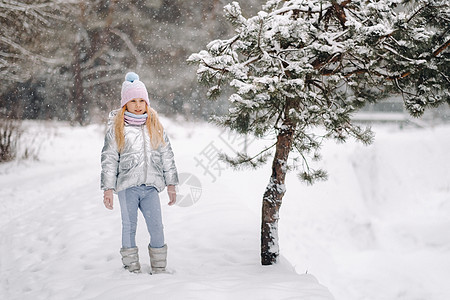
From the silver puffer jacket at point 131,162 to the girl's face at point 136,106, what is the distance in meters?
0.13

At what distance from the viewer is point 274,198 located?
3.58 metres

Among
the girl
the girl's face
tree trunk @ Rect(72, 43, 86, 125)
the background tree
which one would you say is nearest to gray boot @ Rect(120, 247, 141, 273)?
the girl

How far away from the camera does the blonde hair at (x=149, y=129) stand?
3.09 metres

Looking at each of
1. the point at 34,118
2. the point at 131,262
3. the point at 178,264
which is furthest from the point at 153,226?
the point at 34,118

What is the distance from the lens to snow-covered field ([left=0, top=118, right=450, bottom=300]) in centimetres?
309

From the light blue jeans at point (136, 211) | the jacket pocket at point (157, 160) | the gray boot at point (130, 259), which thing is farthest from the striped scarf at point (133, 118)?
the gray boot at point (130, 259)

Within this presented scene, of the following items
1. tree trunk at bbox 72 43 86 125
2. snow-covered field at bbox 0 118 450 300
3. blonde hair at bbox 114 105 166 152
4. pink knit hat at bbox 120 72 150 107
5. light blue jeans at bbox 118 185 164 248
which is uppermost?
tree trunk at bbox 72 43 86 125

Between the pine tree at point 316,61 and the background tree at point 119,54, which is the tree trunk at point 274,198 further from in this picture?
the background tree at point 119,54

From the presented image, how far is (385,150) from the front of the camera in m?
9.51

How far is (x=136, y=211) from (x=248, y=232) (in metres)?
1.71

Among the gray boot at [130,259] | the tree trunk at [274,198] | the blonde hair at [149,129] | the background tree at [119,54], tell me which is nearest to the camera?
the blonde hair at [149,129]

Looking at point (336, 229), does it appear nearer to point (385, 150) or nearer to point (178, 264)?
point (385, 150)

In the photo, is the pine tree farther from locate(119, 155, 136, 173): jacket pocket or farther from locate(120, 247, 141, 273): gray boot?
locate(120, 247, 141, 273): gray boot

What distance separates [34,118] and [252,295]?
19129 mm
